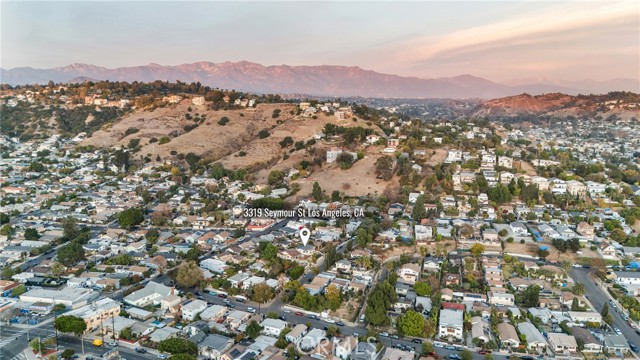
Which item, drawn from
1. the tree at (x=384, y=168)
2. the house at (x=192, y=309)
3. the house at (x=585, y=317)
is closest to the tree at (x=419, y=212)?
the tree at (x=384, y=168)

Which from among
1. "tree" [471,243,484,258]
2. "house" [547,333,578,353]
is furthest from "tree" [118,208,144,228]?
"house" [547,333,578,353]

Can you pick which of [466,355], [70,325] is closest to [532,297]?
[466,355]

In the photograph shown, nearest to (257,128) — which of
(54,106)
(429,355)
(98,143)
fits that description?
(98,143)

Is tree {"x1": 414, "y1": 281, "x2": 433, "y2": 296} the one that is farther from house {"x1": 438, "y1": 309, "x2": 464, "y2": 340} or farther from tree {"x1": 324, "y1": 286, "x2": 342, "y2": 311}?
tree {"x1": 324, "y1": 286, "x2": 342, "y2": 311}

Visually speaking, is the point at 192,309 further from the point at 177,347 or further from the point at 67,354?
the point at 67,354

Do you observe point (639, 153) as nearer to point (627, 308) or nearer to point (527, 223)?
point (527, 223)

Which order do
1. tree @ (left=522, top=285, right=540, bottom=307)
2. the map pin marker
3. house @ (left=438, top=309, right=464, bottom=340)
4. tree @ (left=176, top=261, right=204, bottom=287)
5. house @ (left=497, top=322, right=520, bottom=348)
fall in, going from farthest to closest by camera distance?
1. the map pin marker
2. tree @ (left=176, top=261, right=204, bottom=287)
3. tree @ (left=522, top=285, right=540, bottom=307)
4. house @ (left=438, top=309, right=464, bottom=340)
5. house @ (left=497, top=322, right=520, bottom=348)
